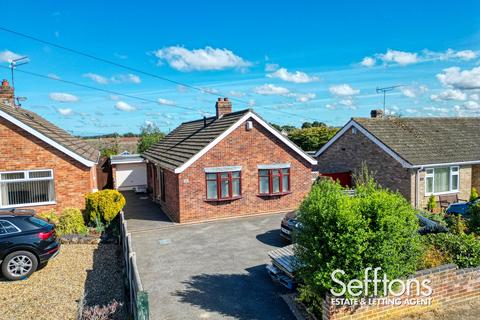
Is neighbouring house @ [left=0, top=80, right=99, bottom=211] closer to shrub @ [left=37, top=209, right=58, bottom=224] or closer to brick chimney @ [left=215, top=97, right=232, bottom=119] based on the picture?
shrub @ [left=37, top=209, right=58, bottom=224]

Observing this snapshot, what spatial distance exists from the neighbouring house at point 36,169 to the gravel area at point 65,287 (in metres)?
3.42

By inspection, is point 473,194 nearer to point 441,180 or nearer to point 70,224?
point 441,180

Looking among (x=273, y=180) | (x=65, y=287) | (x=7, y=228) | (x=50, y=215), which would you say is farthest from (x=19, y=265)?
(x=273, y=180)

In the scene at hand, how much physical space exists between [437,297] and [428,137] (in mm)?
14968

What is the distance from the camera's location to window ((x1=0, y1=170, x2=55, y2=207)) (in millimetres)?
14617

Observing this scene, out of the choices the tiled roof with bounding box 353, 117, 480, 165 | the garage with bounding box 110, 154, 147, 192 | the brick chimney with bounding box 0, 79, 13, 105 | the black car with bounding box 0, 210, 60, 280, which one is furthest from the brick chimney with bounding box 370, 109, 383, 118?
the brick chimney with bounding box 0, 79, 13, 105

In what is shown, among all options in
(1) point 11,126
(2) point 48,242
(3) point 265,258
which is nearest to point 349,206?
(3) point 265,258

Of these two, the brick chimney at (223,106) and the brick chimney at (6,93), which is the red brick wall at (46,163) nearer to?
the brick chimney at (6,93)

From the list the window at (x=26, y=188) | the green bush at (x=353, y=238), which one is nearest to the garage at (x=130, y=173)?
the window at (x=26, y=188)

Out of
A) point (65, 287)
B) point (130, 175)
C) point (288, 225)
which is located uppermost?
point (130, 175)

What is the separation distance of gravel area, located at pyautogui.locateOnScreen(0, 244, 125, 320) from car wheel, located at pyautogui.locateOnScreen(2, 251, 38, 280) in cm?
20

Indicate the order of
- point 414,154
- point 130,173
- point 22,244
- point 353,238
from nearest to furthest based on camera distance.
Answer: point 353,238
point 22,244
point 414,154
point 130,173

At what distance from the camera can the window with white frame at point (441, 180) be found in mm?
18719

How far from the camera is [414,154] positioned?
1862 centimetres
